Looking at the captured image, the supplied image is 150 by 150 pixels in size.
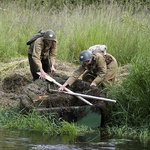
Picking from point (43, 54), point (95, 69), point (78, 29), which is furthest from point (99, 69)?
point (78, 29)

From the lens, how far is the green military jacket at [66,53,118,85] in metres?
11.6

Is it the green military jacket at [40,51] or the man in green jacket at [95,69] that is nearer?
the man in green jacket at [95,69]

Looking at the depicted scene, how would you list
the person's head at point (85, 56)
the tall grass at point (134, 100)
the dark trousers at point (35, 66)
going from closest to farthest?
the tall grass at point (134, 100), the person's head at point (85, 56), the dark trousers at point (35, 66)

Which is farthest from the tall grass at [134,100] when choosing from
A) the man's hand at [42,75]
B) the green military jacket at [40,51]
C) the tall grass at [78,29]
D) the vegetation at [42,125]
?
the tall grass at [78,29]

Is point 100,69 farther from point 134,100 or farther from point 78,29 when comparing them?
point 78,29

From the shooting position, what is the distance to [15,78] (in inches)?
536

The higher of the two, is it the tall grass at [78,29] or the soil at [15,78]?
the tall grass at [78,29]

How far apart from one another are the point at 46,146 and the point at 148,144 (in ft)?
5.70

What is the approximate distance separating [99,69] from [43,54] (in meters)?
1.58

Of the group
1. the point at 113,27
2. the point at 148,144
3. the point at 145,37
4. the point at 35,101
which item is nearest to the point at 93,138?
the point at 148,144

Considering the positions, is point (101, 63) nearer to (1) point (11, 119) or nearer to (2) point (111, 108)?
(2) point (111, 108)

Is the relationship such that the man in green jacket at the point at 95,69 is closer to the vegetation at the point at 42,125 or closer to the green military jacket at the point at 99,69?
the green military jacket at the point at 99,69

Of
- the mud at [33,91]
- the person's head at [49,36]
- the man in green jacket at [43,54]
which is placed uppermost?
the person's head at [49,36]

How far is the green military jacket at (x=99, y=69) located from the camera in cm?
1155
